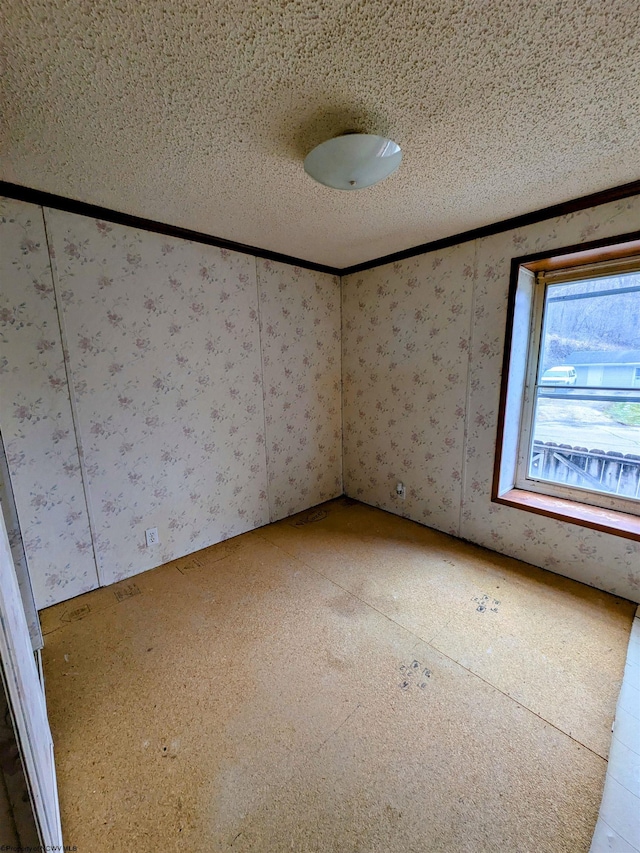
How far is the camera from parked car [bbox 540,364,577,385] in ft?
7.04

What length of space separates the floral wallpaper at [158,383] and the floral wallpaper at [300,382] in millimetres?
149

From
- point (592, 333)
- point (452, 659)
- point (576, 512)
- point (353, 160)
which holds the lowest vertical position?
point (452, 659)

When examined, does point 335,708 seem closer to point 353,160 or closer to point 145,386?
point 145,386

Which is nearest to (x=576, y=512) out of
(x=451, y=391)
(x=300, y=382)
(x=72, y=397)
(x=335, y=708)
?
(x=451, y=391)

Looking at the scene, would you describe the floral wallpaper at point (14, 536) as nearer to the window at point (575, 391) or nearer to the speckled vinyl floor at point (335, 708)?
the speckled vinyl floor at point (335, 708)

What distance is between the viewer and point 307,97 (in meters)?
1.13

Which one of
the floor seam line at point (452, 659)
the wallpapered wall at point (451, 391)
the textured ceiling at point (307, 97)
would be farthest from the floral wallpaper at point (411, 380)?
the floor seam line at point (452, 659)

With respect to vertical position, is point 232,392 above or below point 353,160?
below

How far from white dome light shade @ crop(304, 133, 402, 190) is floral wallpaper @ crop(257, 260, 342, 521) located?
1267 mm

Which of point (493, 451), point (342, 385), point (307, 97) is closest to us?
point (307, 97)

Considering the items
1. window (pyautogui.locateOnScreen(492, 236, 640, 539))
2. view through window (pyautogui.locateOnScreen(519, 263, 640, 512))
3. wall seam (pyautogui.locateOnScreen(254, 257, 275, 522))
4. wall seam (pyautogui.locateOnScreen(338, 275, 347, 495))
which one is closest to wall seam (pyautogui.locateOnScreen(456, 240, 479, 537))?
window (pyautogui.locateOnScreen(492, 236, 640, 539))

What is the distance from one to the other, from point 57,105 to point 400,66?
1.10 m

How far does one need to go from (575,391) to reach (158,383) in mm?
2593

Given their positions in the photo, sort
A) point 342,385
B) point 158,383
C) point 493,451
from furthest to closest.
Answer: point 342,385
point 493,451
point 158,383
